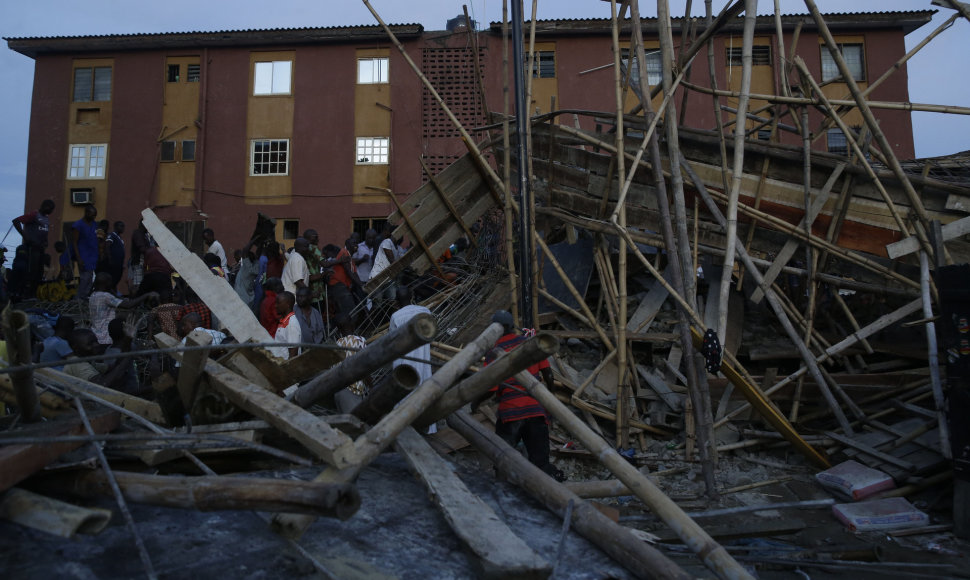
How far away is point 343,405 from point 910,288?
17.7 feet

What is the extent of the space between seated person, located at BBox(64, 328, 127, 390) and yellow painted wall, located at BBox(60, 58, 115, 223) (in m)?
15.1

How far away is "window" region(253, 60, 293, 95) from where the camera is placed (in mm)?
19234

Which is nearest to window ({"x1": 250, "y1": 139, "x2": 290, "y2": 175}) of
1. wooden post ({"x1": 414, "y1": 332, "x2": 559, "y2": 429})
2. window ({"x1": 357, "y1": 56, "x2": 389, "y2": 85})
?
window ({"x1": 357, "y1": 56, "x2": 389, "y2": 85})

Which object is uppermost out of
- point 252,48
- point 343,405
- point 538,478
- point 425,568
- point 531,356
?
point 252,48

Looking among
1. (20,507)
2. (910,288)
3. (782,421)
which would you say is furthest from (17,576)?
(910,288)

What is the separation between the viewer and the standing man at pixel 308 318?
7574mm

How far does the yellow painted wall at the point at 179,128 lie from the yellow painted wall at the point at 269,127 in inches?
63.0

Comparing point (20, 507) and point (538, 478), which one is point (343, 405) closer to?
point (538, 478)

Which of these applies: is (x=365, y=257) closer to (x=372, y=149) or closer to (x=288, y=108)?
(x=372, y=149)

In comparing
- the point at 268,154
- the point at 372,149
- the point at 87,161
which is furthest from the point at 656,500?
the point at 87,161

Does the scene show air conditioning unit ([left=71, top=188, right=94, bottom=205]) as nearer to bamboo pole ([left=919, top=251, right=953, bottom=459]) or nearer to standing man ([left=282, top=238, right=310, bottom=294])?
standing man ([left=282, top=238, right=310, bottom=294])

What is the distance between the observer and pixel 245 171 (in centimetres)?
1894

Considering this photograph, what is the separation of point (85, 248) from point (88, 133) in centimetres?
1150

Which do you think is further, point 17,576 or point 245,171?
point 245,171
